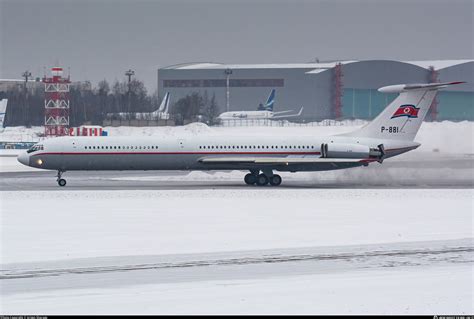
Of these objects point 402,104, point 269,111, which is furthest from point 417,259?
point 269,111

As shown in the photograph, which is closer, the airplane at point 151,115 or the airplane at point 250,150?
the airplane at point 250,150

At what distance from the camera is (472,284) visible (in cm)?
1762

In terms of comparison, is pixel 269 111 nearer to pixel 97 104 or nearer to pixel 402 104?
pixel 97 104

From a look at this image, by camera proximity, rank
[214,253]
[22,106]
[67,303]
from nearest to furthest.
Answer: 1. [67,303]
2. [214,253]
3. [22,106]

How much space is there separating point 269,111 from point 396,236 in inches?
3940

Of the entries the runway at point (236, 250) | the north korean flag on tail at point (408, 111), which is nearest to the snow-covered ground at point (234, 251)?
the runway at point (236, 250)

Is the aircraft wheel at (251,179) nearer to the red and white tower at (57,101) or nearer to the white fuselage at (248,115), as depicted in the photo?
the red and white tower at (57,101)

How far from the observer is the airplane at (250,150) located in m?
44.3

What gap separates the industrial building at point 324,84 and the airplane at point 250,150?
73666mm

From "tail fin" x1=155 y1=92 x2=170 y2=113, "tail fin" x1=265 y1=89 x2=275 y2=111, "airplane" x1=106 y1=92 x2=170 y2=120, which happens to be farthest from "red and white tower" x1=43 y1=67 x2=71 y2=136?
"tail fin" x1=265 y1=89 x2=275 y2=111

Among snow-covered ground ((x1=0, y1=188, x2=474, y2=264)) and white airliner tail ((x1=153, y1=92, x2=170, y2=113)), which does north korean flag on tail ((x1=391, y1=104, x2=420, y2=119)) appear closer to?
snow-covered ground ((x1=0, y1=188, x2=474, y2=264))

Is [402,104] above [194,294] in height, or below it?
above

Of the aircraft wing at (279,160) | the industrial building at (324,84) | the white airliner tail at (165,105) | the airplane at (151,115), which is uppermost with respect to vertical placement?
the industrial building at (324,84)

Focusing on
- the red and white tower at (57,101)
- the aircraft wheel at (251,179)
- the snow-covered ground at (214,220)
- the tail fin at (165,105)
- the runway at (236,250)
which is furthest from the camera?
the tail fin at (165,105)
